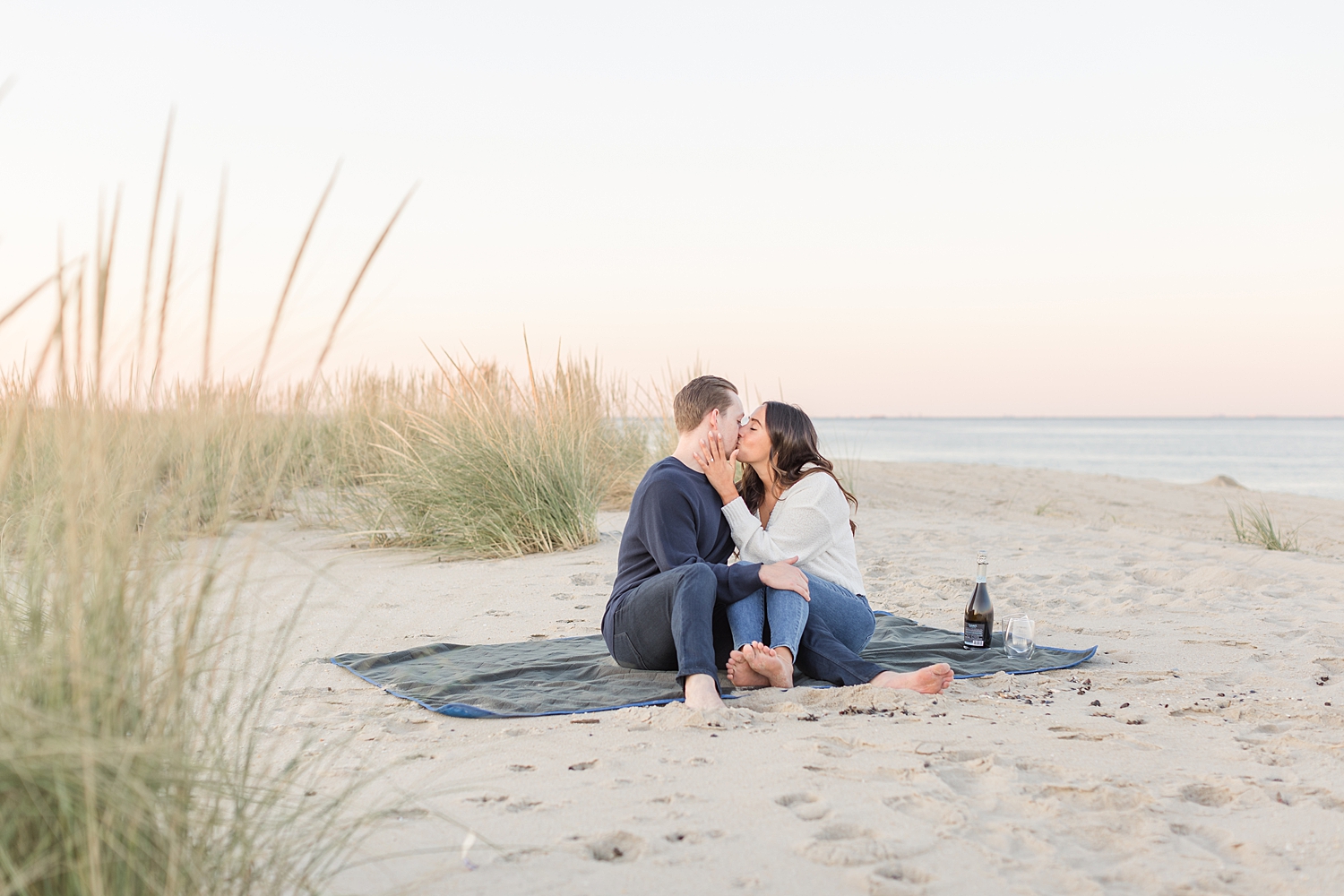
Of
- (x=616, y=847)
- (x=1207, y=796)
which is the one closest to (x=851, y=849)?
(x=616, y=847)

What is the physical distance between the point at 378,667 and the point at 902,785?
231cm

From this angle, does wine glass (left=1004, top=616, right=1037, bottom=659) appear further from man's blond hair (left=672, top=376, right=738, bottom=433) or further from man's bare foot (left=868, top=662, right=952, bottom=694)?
man's blond hair (left=672, top=376, right=738, bottom=433)

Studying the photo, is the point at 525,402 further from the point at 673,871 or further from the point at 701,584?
the point at 673,871

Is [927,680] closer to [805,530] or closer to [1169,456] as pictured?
[805,530]

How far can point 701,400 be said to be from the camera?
12.4 feet

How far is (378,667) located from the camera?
395 cm

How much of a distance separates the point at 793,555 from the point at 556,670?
1.05 m

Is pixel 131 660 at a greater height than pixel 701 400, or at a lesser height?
lesser

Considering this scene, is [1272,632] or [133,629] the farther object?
[1272,632]

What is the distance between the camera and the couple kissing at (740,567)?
343 cm

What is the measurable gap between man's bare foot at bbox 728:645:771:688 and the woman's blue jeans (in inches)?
3.9

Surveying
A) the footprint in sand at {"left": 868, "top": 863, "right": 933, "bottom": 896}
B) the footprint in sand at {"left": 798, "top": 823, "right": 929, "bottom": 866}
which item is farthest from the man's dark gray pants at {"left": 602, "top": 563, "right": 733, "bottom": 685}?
the footprint in sand at {"left": 868, "top": 863, "right": 933, "bottom": 896}

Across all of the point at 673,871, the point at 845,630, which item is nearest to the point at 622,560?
the point at 845,630

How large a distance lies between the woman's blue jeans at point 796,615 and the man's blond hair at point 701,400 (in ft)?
2.34
